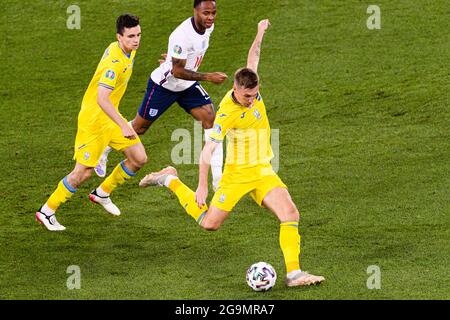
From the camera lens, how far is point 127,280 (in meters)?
12.8

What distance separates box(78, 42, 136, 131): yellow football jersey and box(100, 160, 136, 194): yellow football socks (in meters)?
0.70

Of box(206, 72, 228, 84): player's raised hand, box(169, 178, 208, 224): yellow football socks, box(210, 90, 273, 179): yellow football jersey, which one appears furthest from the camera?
box(206, 72, 228, 84): player's raised hand

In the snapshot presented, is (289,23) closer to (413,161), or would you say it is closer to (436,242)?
(413,161)

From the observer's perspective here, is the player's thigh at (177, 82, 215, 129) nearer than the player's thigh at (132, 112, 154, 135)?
Yes

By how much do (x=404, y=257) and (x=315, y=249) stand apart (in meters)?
1.02

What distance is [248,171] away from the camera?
42.7 feet

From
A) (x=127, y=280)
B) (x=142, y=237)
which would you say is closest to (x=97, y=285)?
(x=127, y=280)

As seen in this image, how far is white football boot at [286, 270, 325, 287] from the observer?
1226 centimetres

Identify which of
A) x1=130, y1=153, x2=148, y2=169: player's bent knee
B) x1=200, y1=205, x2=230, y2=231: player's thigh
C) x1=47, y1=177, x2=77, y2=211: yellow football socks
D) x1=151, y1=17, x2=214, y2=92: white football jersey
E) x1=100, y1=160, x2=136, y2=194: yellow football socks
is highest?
x1=151, y1=17, x2=214, y2=92: white football jersey

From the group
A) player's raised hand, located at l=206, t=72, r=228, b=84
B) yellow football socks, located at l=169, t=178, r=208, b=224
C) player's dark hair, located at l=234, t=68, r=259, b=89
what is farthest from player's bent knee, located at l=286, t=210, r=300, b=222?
player's raised hand, located at l=206, t=72, r=228, b=84

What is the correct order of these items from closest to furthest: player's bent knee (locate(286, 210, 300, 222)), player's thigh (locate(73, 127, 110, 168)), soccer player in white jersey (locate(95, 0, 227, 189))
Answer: player's bent knee (locate(286, 210, 300, 222)), player's thigh (locate(73, 127, 110, 168)), soccer player in white jersey (locate(95, 0, 227, 189))

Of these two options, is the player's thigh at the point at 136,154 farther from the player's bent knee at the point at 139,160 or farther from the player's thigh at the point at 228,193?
the player's thigh at the point at 228,193

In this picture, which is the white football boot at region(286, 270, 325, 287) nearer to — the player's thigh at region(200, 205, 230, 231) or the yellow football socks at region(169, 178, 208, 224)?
the player's thigh at region(200, 205, 230, 231)

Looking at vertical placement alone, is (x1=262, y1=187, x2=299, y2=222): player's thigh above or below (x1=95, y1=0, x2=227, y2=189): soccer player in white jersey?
below
